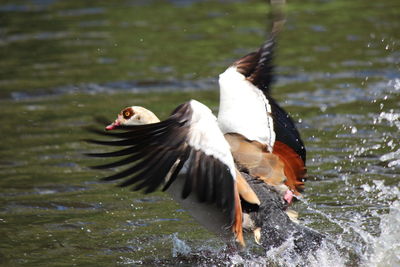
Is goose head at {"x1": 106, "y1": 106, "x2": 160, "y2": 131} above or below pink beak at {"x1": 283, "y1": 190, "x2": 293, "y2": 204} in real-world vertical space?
above

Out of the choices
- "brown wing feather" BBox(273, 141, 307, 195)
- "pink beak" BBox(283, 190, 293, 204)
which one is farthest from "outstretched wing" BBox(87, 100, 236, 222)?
"brown wing feather" BBox(273, 141, 307, 195)

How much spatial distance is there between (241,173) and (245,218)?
0.38m

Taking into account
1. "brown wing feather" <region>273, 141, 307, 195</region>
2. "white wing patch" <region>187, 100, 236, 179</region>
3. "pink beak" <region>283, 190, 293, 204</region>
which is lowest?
"pink beak" <region>283, 190, 293, 204</region>

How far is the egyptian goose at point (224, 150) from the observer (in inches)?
223

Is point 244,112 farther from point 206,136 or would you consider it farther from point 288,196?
point 206,136

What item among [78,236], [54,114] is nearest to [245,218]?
[78,236]

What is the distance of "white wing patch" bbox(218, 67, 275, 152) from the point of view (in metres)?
6.73

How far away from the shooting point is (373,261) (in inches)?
248

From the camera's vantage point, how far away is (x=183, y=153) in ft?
18.7

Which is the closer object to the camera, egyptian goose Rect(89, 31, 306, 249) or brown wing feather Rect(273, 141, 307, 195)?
egyptian goose Rect(89, 31, 306, 249)

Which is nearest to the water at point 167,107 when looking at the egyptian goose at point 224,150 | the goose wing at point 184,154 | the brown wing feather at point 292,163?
the brown wing feather at point 292,163

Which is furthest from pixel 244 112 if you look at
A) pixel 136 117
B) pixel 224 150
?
pixel 224 150

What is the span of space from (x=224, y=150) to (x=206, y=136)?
0.17 metres

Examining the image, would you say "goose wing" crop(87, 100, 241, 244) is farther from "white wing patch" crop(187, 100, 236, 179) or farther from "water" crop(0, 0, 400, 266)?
"water" crop(0, 0, 400, 266)
